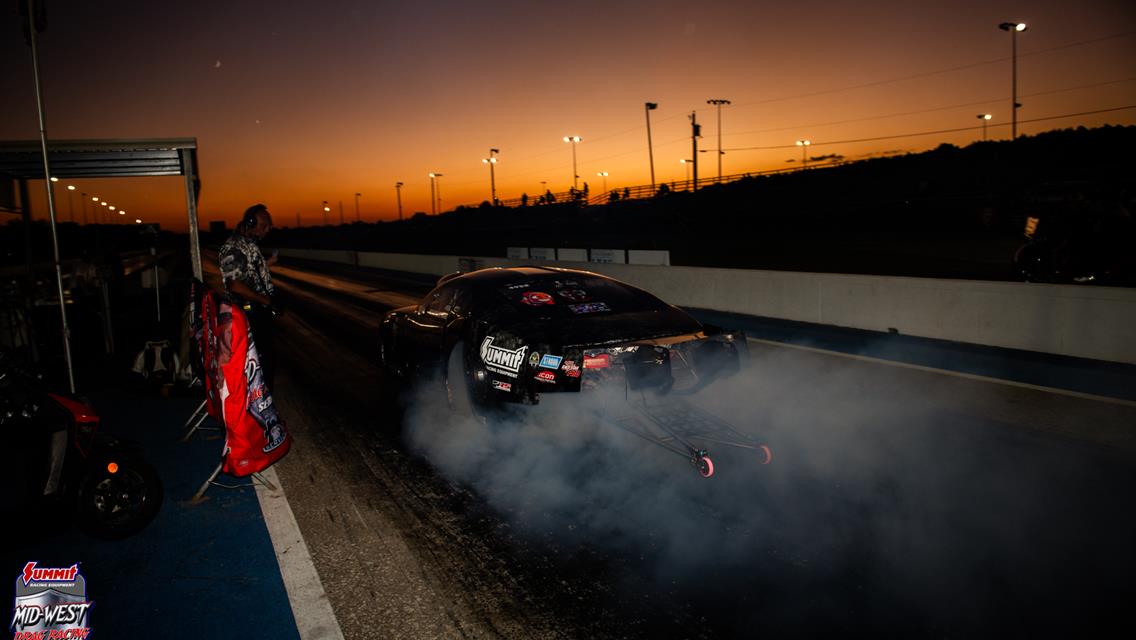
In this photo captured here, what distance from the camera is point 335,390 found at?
24.5 feet

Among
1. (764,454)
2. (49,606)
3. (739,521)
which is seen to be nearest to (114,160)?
(49,606)

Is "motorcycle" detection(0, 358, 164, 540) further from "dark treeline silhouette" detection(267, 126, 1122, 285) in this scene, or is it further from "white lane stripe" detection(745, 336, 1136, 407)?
"dark treeline silhouette" detection(267, 126, 1122, 285)

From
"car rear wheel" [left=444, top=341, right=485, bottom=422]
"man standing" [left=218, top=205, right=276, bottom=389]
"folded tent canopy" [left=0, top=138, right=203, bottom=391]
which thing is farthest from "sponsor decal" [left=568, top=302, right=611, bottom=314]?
"folded tent canopy" [left=0, top=138, right=203, bottom=391]

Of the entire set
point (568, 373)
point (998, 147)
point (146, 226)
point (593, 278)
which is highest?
point (998, 147)

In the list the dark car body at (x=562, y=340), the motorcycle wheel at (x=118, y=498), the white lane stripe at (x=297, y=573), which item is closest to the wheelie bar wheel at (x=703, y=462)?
the dark car body at (x=562, y=340)

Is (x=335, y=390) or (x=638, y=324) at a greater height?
(x=638, y=324)

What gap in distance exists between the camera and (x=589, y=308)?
5.41 metres

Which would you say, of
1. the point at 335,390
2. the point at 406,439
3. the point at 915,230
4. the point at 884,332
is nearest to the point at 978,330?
the point at 884,332

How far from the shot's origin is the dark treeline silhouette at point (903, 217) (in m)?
12.6

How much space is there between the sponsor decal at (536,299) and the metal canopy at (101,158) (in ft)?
15.0

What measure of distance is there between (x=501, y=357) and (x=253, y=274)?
8.00ft

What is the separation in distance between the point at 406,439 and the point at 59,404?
243 centimetres

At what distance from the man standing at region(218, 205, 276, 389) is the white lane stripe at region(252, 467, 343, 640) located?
134cm

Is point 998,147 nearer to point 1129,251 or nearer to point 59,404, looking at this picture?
point 1129,251
